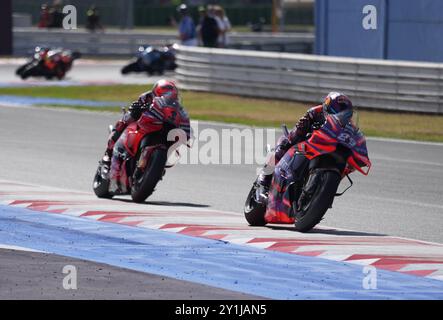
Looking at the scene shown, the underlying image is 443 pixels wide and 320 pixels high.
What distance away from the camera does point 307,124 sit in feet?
38.4

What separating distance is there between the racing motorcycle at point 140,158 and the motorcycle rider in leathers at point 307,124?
5.02ft

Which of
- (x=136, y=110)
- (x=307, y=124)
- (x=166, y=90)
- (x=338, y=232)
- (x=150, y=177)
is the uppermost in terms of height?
(x=166, y=90)

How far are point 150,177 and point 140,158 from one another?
24 cm

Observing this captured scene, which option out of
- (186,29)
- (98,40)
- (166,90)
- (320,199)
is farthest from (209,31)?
(320,199)

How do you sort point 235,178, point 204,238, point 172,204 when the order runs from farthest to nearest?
point 235,178, point 172,204, point 204,238

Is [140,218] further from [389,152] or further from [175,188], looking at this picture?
[389,152]

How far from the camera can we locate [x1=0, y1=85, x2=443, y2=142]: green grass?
22828mm

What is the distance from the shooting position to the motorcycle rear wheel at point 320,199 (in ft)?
37.1

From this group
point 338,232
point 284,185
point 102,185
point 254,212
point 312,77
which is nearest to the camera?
point 284,185

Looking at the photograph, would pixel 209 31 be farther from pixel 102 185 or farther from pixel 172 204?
pixel 172 204

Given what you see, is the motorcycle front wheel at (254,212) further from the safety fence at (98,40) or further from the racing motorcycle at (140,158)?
the safety fence at (98,40)

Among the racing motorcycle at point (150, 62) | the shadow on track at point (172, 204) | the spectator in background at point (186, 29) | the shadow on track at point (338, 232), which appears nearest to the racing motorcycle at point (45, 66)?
the racing motorcycle at point (150, 62)
